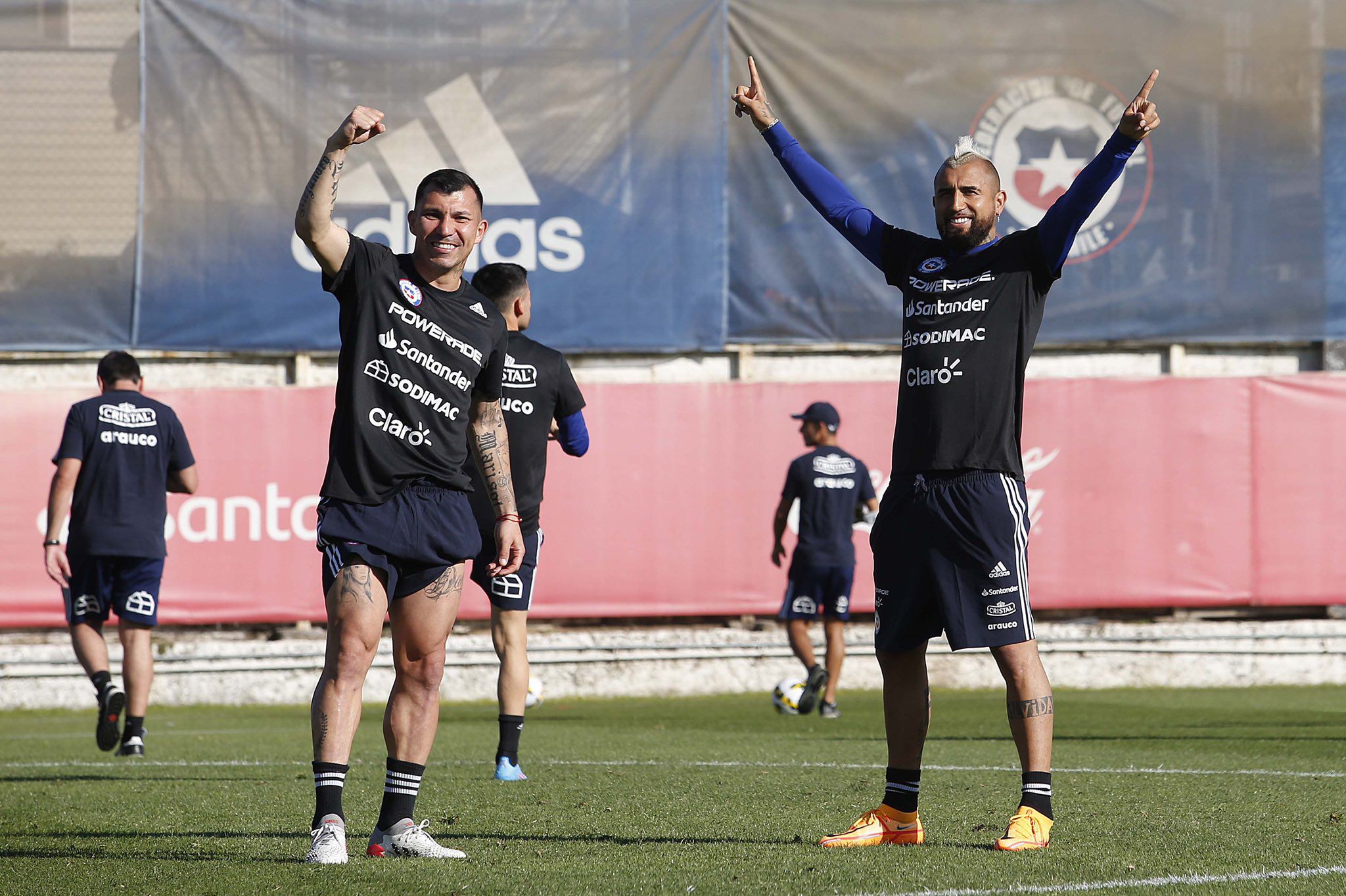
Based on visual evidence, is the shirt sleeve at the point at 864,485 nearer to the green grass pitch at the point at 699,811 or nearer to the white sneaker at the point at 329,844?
the green grass pitch at the point at 699,811

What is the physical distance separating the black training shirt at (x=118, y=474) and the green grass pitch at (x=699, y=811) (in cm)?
115

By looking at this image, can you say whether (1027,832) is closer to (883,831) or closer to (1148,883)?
(883,831)

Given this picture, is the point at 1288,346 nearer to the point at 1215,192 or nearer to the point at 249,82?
the point at 1215,192

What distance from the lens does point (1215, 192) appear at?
1433 centimetres

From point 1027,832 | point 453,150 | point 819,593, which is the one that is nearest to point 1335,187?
point 819,593

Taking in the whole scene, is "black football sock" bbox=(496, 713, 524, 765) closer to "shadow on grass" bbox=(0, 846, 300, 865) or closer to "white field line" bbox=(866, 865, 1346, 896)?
"shadow on grass" bbox=(0, 846, 300, 865)

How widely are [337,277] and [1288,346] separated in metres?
12.0

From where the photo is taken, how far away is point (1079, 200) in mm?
4520

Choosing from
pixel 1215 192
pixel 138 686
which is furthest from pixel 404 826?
pixel 1215 192

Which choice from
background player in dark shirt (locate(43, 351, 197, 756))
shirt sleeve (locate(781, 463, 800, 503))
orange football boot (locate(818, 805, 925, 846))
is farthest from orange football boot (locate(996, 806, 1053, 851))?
shirt sleeve (locate(781, 463, 800, 503))

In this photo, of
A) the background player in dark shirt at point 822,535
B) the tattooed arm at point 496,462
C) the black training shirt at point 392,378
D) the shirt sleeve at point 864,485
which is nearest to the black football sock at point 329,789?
the black training shirt at point 392,378

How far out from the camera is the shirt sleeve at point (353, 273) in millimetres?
4395

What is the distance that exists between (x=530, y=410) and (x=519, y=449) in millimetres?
174

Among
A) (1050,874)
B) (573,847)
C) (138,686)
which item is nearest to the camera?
(1050,874)
